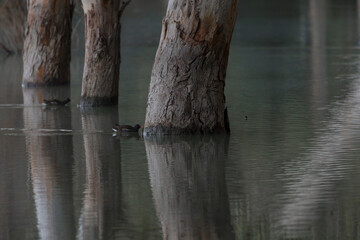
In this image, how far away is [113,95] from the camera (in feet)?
58.7

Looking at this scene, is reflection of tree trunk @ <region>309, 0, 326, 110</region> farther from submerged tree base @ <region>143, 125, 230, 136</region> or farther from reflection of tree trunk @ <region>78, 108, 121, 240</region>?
reflection of tree trunk @ <region>78, 108, 121, 240</region>

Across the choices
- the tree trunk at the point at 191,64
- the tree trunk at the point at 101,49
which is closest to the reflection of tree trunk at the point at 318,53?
the tree trunk at the point at 101,49

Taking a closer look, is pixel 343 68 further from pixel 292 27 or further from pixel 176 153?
pixel 292 27

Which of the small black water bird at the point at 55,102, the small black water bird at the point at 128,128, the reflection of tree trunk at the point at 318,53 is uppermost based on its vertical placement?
the reflection of tree trunk at the point at 318,53

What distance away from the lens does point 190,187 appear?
9.99 m

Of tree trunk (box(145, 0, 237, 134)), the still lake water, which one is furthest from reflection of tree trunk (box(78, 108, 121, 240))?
tree trunk (box(145, 0, 237, 134))

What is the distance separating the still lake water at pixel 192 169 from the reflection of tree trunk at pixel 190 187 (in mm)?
13

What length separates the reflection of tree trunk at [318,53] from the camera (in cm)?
1912

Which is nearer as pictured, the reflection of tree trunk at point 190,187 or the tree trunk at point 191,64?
the reflection of tree trunk at point 190,187

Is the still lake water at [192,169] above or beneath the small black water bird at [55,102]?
beneath

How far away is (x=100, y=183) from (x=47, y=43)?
1169 centimetres

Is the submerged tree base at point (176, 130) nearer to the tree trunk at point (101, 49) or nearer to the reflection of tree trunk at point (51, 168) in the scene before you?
the reflection of tree trunk at point (51, 168)

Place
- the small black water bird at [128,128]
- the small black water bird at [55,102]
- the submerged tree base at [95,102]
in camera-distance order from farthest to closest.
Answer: the small black water bird at [55,102] → the submerged tree base at [95,102] → the small black water bird at [128,128]

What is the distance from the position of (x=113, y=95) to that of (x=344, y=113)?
14.6 feet
